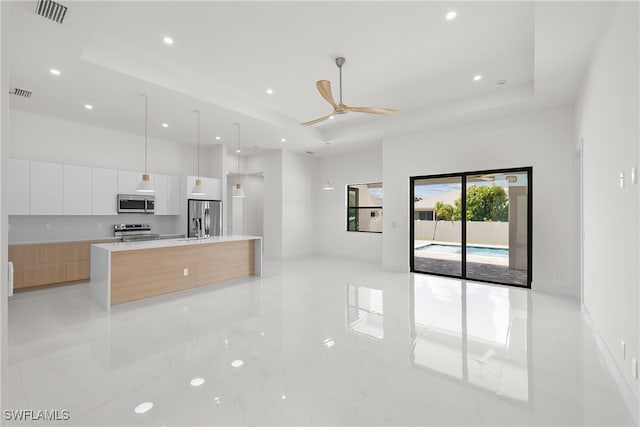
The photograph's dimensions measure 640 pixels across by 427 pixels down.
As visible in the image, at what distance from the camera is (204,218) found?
7.07 metres

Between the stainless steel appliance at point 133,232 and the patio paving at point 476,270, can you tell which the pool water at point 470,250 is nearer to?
the patio paving at point 476,270

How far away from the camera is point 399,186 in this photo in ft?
21.7

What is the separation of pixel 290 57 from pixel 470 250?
4755 millimetres

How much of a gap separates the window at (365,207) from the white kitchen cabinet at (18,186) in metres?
6.67

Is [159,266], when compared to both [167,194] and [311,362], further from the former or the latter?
[311,362]

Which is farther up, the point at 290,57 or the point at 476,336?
the point at 290,57

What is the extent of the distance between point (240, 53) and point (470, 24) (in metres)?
2.63

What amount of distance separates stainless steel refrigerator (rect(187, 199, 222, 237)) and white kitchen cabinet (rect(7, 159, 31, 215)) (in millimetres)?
2686

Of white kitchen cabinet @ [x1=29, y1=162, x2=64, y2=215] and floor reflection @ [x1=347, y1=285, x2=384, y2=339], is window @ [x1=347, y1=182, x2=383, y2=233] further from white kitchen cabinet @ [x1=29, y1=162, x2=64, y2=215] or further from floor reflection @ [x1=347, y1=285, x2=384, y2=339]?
white kitchen cabinet @ [x1=29, y1=162, x2=64, y2=215]

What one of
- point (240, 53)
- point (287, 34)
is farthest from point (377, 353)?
point (240, 53)

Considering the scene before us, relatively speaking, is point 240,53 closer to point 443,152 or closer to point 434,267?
point 443,152

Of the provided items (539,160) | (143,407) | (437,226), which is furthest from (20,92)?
(539,160)

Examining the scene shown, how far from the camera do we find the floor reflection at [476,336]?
2418 millimetres

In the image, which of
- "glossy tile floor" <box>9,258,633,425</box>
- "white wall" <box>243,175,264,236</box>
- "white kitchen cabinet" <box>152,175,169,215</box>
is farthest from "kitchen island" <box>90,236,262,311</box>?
"white wall" <box>243,175,264,236</box>
